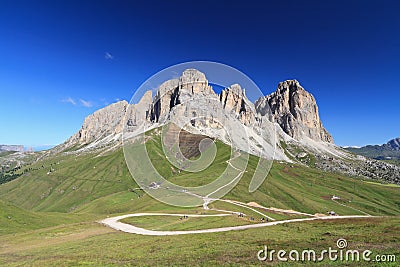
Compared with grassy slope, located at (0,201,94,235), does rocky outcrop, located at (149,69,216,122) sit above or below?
above

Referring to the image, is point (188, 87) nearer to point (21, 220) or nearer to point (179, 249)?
point (179, 249)

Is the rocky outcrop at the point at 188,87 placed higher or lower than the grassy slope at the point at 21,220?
higher

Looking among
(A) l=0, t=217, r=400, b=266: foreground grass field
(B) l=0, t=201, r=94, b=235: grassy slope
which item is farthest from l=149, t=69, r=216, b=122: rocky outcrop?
(B) l=0, t=201, r=94, b=235: grassy slope

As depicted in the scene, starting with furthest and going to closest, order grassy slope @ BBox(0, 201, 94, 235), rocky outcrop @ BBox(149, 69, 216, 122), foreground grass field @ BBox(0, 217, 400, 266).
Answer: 1. grassy slope @ BBox(0, 201, 94, 235)
2. foreground grass field @ BBox(0, 217, 400, 266)
3. rocky outcrop @ BBox(149, 69, 216, 122)

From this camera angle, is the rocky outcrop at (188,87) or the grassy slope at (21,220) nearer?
the rocky outcrop at (188,87)

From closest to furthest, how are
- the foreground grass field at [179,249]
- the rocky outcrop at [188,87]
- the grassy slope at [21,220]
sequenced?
the rocky outcrop at [188,87] < the foreground grass field at [179,249] < the grassy slope at [21,220]

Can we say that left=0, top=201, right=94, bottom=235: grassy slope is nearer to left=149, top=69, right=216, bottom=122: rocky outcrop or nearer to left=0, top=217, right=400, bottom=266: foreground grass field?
left=0, top=217, right=400, bottom=266: foreground grass field

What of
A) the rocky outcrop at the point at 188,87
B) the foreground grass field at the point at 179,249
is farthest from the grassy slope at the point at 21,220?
the rocky outcrop at the point at 188,87

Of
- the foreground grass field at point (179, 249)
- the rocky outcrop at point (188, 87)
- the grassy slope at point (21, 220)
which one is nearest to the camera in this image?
the rocky outcrop at point (188, 87)

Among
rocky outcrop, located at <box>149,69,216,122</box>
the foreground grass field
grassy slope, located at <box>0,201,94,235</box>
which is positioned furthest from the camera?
grassy slope, located at <box>0,201,94,235</box>

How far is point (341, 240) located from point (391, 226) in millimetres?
13084

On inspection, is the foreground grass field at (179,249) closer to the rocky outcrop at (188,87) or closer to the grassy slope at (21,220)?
the rocky outcrop at (188,87)

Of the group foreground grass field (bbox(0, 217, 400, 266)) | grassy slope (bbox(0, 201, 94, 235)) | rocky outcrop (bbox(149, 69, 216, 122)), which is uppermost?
rocky outcrop (bbox(149, 69, 216, 122))

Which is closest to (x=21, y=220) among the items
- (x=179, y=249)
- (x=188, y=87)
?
(x=179, y=249)
